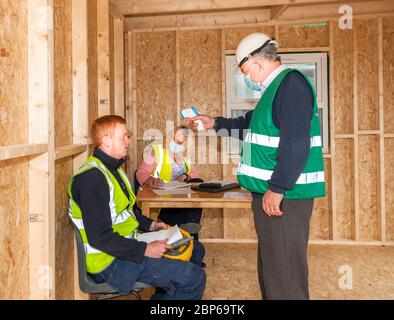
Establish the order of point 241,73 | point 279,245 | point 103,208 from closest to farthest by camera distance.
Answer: point 103,208 → point 279,245 → point 241,73

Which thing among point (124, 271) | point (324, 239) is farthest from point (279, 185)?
point (324, 239)

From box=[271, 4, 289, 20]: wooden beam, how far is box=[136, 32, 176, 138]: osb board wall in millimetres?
1304

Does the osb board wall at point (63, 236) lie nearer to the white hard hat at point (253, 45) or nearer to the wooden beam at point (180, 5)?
the white hard hat at point (253, 45)

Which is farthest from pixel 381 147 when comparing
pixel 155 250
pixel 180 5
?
pixel 155 250

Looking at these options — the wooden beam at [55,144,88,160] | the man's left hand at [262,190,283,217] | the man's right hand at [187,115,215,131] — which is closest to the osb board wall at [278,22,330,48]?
the man's right hand at [187,115,215,131]

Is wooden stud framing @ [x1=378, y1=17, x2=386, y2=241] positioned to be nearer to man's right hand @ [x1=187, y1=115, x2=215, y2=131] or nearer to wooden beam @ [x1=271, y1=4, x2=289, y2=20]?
wooden beam @ [x1=271, y1=4, x2=289, y2=20]

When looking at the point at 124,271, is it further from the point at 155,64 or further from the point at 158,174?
the point at 155,64

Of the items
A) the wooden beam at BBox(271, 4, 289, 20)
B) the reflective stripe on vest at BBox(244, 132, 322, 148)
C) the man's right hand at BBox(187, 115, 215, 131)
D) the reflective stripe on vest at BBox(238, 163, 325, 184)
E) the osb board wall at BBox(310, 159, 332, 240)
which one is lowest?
the osb board wall at BBox(310, 159, 332, 240)

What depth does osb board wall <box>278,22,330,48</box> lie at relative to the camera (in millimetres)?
4641

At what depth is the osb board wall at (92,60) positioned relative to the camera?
278 centimetres

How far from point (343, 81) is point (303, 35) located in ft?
2.54

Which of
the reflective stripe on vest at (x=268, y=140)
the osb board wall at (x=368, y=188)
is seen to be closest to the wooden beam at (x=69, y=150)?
the reflective stripe on vest at (x=268, y=140)

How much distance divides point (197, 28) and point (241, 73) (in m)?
2.91
